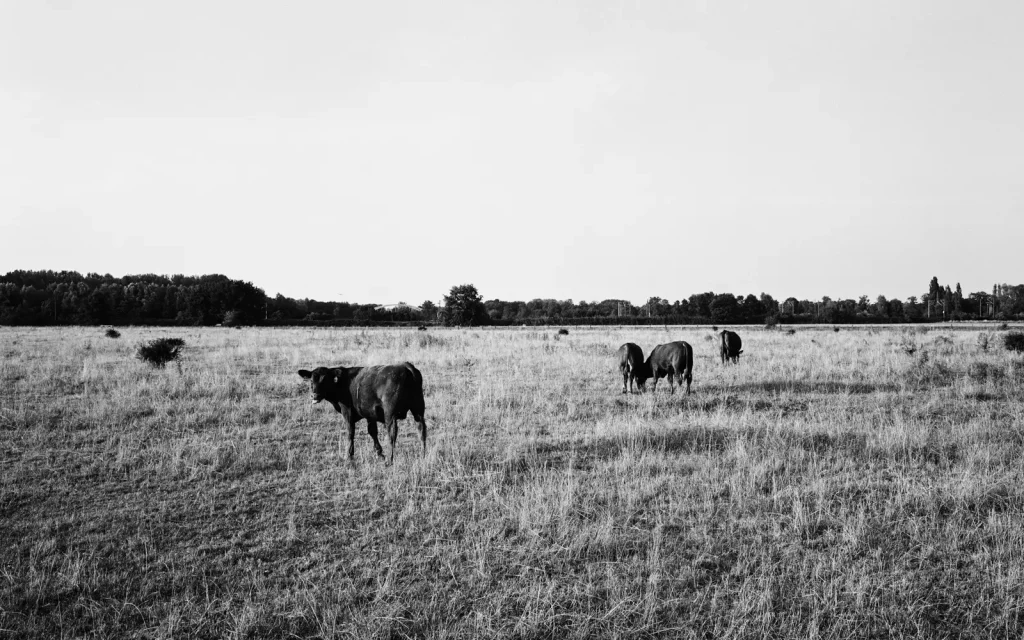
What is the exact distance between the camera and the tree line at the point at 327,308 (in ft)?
243

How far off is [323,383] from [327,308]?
117240 mm

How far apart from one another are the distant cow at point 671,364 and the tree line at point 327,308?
57.3m

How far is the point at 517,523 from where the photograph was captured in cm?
545

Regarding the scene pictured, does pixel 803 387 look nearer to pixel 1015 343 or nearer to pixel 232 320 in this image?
pixel 1015 343

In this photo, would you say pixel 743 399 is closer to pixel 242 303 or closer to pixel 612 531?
pixel 612 531

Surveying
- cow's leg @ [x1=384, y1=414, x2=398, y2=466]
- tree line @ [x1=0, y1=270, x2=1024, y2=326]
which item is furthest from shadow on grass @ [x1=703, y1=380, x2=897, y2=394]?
tree line @ [x1=0, y1=270, x2=1024, y2=326]

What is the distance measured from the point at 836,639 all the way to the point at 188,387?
15422 mm

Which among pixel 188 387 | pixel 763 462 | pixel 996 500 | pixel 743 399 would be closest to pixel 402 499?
pixel 763 462

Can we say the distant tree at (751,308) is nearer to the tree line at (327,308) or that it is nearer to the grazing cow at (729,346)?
the tree line at (327,308)

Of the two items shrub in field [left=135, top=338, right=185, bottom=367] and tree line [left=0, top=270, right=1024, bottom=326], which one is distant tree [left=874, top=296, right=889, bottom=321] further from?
shrub in field [left=135, top=338, right=185, bottom=367]

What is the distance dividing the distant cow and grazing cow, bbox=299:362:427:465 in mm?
8514

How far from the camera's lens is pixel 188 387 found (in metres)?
14.1

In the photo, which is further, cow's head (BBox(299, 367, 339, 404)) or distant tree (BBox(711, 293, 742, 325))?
distant tree (BBox(711, 293, 742, 325))

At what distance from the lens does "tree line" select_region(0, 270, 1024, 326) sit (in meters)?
74.2
